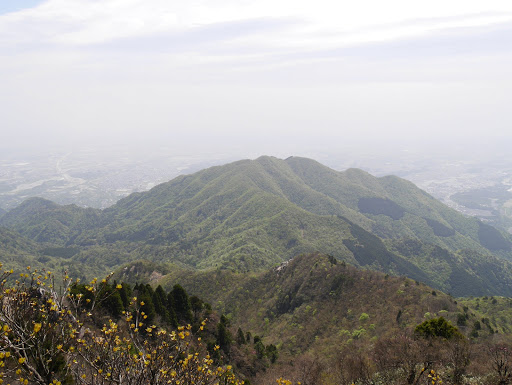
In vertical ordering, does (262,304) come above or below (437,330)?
below

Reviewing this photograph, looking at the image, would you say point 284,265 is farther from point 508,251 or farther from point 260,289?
point 508,251

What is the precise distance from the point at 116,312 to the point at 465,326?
45999 millimetres

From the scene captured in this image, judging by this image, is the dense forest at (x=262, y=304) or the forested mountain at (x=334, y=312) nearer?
the dense forest at (x=262, y=304)

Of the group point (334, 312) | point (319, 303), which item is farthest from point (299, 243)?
point (334, 312)

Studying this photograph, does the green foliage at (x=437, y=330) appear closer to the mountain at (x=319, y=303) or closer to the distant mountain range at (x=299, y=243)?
the mountain at (x=319, y=303)

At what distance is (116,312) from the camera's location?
121 feet

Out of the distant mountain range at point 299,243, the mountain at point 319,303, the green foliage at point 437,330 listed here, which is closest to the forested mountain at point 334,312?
the mountain at point 319,303

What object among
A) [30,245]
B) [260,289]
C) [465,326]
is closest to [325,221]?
[260,289]

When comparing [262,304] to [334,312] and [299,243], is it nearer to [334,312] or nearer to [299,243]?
[334,312]

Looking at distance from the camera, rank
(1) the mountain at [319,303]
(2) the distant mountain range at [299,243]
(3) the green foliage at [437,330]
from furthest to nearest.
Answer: (2) the distant mountain range at [299,243] → (1) the mountain at [319,303] → (3) the green foliage at [437,330]

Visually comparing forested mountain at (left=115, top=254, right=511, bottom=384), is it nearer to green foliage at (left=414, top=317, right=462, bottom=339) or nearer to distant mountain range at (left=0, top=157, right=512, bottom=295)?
green foliage at (left=414, top=317, right=462, bottom=339)

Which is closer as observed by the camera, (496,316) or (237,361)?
(237,361)

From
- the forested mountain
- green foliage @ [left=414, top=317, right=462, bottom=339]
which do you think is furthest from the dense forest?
the forested mountain

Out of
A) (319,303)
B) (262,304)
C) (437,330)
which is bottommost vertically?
(262,304)
